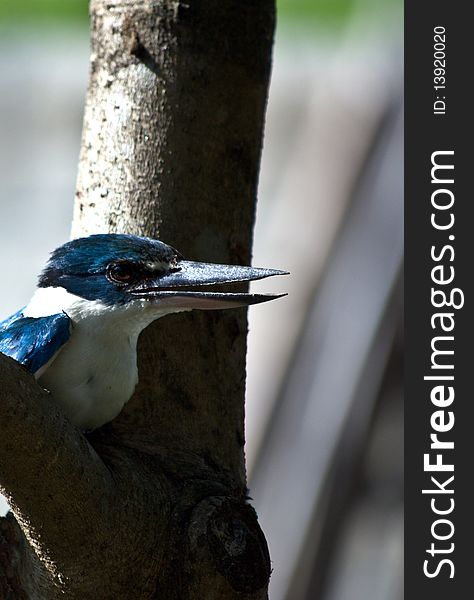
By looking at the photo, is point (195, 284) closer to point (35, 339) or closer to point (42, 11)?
point (35, 339)

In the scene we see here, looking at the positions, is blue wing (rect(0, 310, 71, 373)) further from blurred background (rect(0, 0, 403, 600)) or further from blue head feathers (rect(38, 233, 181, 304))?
blurred background (rect(0, 0, 403, 600))

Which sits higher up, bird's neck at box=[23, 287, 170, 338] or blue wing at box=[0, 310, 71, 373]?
bird's neck at box=[23, 287, 170, 338]

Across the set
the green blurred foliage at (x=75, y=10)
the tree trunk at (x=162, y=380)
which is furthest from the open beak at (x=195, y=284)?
the green blurred foliage at (x=75, y=10)

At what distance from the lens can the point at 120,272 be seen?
2.43 m

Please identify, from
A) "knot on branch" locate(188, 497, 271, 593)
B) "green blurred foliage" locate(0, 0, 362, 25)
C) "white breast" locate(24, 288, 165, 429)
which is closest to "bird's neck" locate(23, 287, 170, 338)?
"white breast" locate(24, 288, 165, 429)

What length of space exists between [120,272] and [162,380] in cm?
24

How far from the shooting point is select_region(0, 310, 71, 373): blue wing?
2277 mm

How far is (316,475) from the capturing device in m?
5.67

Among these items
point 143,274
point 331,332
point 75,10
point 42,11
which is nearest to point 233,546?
point 143,274

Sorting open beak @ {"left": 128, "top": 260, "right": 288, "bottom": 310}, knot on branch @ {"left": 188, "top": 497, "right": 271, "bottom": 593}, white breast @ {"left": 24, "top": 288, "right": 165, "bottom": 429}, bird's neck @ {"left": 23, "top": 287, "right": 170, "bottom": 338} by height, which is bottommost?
knot on branch @ {"left": 188, "top": 497, "right": 271, "bottom": 593}

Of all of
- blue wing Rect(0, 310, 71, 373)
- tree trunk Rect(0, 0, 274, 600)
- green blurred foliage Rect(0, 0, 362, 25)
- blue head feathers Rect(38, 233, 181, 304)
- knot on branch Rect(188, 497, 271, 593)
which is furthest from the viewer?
green blurred foliage Rect(0, 0, 362, 25)

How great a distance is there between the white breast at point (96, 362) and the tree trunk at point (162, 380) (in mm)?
52

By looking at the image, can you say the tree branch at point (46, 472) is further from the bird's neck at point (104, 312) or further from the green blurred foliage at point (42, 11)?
the green blurred foliage at point (42, 11)

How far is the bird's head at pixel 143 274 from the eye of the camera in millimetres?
2322
